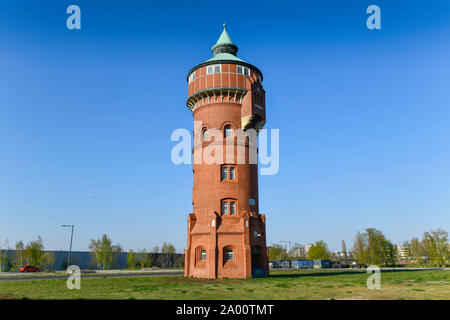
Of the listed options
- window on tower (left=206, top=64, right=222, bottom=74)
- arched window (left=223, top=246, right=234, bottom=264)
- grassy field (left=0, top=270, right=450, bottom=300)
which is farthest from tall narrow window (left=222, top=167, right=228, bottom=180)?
grassy field (left=0, top=270, right=450, bottom=300)

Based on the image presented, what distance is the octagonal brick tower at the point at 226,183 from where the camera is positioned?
32.8m

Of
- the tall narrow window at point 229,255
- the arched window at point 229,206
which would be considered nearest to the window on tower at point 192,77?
the arched window at point 229,206

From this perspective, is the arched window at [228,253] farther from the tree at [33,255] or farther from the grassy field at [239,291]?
the tree at [33,255]

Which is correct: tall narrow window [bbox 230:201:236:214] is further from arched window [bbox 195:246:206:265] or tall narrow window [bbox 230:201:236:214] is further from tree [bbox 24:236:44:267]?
tree [bbox 24:236:44:267]

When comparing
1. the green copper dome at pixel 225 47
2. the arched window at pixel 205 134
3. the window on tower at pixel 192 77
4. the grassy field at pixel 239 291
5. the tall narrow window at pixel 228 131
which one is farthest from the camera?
the green copper dome at pixel 225 47

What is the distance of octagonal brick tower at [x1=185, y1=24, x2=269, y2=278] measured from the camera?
32.8 m

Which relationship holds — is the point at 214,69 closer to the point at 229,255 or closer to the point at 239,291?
the point at 229,255

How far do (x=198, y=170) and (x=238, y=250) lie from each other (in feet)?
31.3

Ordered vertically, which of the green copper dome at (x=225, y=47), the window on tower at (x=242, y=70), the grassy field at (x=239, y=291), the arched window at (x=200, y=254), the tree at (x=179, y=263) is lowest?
the tree at (x=179, y=263)

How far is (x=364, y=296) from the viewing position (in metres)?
16.9

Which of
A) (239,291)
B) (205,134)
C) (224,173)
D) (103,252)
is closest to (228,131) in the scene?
(205,134)

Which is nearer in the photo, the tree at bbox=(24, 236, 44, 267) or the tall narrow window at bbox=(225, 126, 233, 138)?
the tall narrow window at bbox=(225, 126, 233, 138)

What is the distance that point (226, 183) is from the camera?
35031 mm
